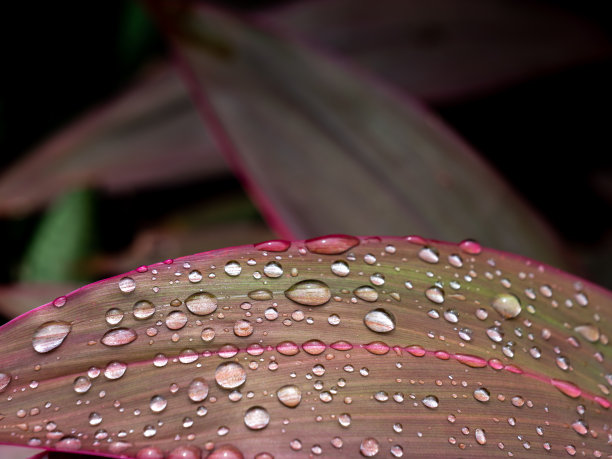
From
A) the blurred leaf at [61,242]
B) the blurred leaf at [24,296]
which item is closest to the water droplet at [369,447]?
the blurred leaf at [24,296]

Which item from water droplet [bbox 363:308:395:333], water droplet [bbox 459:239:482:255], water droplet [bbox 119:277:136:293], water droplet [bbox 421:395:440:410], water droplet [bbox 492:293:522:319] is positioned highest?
water droplet [bbox 119:277:136:293]

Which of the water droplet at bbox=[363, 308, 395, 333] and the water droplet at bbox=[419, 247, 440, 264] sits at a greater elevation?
the water droplet at bbox=[363, 308, 395, 333]

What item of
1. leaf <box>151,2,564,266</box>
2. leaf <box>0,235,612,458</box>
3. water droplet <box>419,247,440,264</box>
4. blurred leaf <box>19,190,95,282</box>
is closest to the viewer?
leaf <box>0,235,612,458</box>

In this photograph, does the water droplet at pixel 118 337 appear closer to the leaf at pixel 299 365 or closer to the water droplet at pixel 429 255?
the leaf at pixel 299 365

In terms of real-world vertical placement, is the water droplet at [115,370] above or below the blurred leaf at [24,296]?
above

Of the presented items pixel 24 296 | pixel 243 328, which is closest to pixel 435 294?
pixel 243 328

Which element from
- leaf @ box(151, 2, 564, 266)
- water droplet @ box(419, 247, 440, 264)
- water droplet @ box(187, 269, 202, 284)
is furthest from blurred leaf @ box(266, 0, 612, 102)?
water droplet @ box(187, 269, 202, 284)

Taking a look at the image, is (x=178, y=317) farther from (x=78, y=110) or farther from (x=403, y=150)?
(x=78, y=110)

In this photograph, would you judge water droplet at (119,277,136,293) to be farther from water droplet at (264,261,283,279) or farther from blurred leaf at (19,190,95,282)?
blurred leaf at (19,190,95,282)
